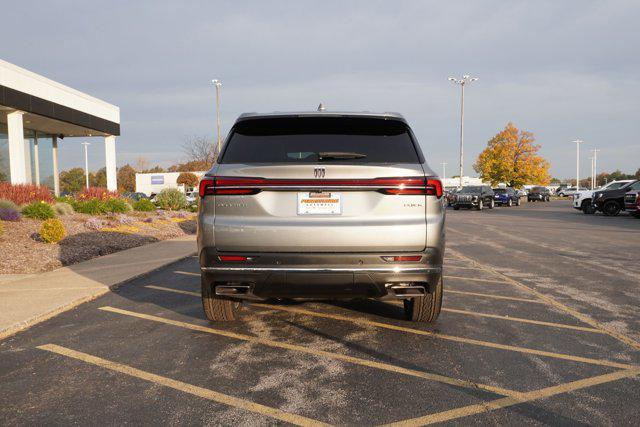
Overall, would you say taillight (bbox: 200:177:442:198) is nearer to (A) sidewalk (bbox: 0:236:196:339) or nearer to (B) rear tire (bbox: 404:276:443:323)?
(B) rear tire (bbox: 404:276:443:323)

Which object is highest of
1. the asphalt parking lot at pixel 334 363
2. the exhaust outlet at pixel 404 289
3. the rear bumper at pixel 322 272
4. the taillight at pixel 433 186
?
the taillight at pixel 433 186

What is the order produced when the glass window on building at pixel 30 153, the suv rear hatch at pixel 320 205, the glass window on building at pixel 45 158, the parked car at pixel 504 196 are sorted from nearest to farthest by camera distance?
the suv rear hatch at pixel 320 205 → the glass window on building at pixel 30 153 → the glass window on building at pixel 45 158 → the parked car at pixel 504 196

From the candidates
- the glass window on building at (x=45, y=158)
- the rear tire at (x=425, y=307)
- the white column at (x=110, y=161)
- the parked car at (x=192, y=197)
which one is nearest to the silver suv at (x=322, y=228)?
the rear tire at (x=425, y=307)

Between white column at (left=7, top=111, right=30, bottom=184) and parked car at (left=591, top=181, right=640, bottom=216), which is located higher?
white column at (left=7, top=111, right=30, bottom=184)

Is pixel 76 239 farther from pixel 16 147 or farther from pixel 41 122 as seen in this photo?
pixel 41 122

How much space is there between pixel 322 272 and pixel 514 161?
63.9 m

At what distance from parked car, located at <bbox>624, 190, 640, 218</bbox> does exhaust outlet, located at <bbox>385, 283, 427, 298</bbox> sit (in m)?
22.3

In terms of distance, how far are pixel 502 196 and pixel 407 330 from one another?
40.1m

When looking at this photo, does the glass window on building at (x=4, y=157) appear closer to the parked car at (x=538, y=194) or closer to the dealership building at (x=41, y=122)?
the dealership building at (x=41, y=122)

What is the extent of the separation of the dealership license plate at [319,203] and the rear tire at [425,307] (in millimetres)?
1517

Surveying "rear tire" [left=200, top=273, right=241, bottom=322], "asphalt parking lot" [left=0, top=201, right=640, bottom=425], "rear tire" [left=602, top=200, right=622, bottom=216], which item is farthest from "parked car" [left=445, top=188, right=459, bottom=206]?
"rear tire" [left=200, top=273, right=241, bottom=322]

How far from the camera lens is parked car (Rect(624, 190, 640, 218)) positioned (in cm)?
2173

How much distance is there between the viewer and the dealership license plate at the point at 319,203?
150 inches

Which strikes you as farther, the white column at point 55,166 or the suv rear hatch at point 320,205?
the white column at point 55,166
